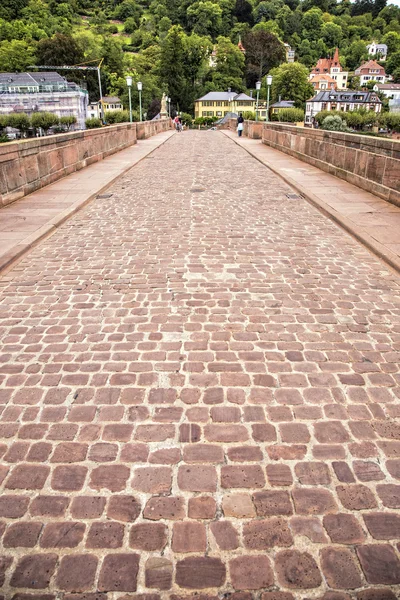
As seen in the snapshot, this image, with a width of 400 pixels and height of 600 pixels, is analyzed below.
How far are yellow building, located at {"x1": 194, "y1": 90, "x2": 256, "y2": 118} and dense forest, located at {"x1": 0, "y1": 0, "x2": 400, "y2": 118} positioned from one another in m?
2.99

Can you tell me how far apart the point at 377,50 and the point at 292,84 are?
328 feet

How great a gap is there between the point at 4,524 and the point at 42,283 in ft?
13.1

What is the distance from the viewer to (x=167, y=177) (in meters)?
15.6

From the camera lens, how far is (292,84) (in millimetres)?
97875

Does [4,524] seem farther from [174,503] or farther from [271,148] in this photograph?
[271,148]

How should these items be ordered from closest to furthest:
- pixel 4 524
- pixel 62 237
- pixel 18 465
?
pixel 4 524
pixel 18 465
pixel 62 237

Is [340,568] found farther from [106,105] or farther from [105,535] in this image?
[106,105]

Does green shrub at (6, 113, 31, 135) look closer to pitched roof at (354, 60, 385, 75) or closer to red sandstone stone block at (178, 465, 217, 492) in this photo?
red sandstone stone block at (178, 465, 217, 492)

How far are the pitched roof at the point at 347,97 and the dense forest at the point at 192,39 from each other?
888 cm

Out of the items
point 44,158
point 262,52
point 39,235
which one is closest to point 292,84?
point 262,52

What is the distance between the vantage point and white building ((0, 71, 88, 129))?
93000 millimetres

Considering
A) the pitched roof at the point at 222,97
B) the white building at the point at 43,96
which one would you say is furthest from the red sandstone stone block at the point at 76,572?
the pitched roof at the point at 222,97

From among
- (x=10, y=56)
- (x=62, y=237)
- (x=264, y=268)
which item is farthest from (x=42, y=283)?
(x=10, y=56)

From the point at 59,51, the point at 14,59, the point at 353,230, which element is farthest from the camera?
the point at 14,59
